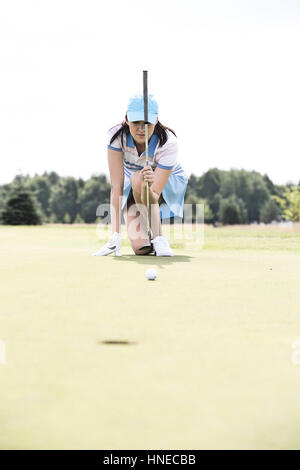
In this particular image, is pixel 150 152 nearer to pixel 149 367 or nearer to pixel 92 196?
pixel 149 367

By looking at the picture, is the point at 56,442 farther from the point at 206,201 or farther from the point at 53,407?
the point at 206,201

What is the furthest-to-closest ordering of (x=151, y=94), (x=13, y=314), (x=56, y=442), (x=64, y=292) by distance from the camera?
(x=151, y=94)
(x=64, y=292)
(x=13, y=314)
(x=56, y=442)

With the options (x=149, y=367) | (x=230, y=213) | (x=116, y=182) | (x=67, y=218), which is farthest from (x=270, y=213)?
(x=149, y=367)

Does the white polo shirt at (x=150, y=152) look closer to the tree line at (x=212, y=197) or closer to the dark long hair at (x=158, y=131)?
the dark long hair at (x=158, y=131)

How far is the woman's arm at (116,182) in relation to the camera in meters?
6.94

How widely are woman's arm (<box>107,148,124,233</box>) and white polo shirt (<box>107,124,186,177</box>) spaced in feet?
0.32

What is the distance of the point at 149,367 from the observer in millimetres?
1977

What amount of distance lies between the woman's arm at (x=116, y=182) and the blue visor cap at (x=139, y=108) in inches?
25.2

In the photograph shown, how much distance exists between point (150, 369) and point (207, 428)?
0.53 metres

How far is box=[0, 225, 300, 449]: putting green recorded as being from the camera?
56.9 inches

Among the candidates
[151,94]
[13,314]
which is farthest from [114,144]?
[13,314]

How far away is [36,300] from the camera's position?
11.4 ft

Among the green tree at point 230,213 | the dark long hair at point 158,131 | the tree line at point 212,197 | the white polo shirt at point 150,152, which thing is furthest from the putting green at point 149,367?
the tree line at point 212,197

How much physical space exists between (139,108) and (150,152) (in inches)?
26.9
